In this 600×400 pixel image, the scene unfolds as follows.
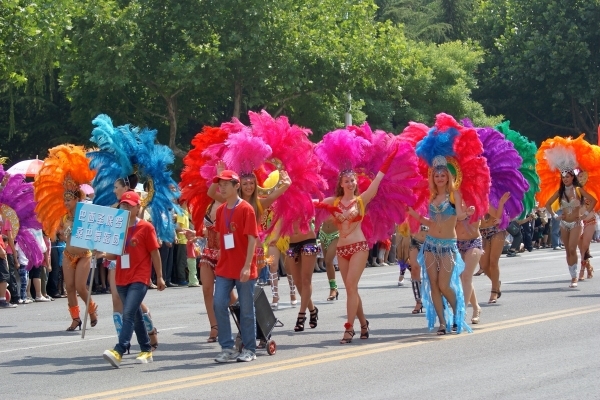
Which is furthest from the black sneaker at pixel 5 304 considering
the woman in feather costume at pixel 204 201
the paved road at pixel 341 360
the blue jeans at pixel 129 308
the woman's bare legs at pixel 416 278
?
the blue jeans at pixel 129 308

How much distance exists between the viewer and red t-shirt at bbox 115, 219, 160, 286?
10477 millimetres

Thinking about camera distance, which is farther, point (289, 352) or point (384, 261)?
point (384, 261)

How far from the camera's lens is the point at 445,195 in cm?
1203

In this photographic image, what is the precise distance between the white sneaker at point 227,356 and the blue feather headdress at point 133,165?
2.24 m

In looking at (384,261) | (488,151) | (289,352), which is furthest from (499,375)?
(384,261)

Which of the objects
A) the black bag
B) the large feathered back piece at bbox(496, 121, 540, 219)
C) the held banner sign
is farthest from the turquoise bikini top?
the black bag

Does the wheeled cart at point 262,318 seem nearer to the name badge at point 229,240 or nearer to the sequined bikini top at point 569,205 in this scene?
the name badge at point 229,240

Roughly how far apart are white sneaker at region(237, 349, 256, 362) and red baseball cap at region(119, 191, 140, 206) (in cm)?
180

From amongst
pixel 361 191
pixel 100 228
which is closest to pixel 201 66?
pixel 361 191

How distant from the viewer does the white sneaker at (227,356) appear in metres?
10.4

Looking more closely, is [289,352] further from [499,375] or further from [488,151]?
[488,151]

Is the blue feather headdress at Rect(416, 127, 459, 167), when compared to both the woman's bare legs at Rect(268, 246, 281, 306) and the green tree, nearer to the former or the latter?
the woman's bare legs at Rect(268, 246, 281, 306)

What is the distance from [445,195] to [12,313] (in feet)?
25.9

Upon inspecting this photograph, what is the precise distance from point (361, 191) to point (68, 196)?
12.0 ft
